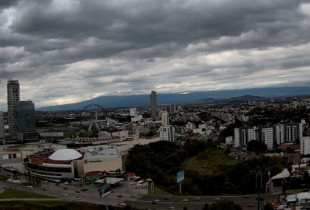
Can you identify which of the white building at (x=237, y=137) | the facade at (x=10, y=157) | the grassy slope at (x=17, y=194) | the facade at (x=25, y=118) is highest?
the facade at (x=25, y=118)

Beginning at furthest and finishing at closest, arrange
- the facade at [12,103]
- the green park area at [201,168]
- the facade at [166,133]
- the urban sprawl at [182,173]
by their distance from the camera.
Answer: the facade at [12,103]
the facade at [166,133]
the green park area at [201,168]
the urban sprawl at [182,173]

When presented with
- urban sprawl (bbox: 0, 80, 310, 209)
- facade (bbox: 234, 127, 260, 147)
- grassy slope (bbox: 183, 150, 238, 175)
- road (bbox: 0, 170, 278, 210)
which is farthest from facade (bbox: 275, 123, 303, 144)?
road (bbox: 0, 170, 278, 210)

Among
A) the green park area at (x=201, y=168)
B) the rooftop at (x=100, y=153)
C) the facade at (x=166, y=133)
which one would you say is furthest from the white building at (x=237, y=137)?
the rooftop at (x=100, y=153)

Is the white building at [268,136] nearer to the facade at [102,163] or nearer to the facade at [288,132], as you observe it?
the facade at [288,132]

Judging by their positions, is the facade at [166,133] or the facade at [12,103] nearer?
the facade at [166,133]

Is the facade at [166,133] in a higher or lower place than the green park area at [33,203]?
higher

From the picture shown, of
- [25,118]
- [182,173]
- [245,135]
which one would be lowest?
[182,173]

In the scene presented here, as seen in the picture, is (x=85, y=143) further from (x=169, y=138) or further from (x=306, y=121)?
(x=306, y=121)

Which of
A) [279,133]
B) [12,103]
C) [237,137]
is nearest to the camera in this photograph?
[279,133]

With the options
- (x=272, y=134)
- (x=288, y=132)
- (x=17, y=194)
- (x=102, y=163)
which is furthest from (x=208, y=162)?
(x=17, y=194)

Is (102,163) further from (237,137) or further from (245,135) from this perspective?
(245,135)

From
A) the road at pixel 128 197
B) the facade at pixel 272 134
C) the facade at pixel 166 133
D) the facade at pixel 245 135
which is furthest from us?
the facade at pixel 166 133
